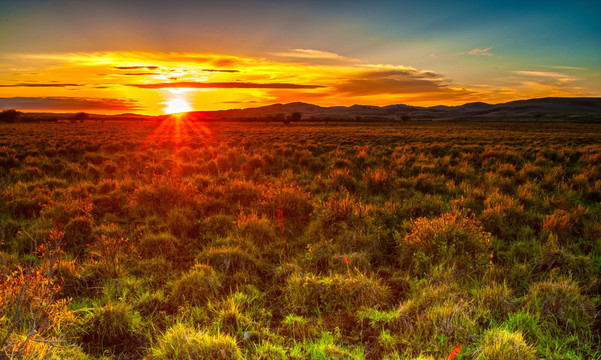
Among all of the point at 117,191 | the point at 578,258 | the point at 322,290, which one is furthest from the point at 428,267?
the point at 117,191

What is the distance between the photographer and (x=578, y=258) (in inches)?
169

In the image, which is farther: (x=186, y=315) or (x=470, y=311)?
(x=186, y=315)

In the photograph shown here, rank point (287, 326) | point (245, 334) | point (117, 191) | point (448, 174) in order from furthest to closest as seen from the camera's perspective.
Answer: point (448, 174)
point (117, 191)
point (287, 326)
point (245, 334)

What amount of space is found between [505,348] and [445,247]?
185 centimetres

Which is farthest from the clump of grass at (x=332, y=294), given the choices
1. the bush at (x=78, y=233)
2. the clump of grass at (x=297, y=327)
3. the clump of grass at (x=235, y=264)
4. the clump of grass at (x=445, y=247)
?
the bush at (x=78, y=233)

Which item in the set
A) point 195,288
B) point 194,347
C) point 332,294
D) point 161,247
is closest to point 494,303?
point 332,294

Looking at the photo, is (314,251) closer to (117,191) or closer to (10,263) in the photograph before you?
(10,263)

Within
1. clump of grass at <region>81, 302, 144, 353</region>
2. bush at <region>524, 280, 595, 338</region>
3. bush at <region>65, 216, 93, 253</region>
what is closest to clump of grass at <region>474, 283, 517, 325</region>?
bush at <region>524, 280, 595, 338</region>

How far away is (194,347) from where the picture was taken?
9.11 ft

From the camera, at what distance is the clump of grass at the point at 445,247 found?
4.34m

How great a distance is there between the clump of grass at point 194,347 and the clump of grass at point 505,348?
6.93ft

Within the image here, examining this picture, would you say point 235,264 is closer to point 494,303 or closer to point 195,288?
point 195,288

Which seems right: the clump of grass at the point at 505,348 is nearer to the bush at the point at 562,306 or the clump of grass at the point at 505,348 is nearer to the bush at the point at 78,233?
the bush at the point at 562,306

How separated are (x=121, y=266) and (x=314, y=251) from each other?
8.97 feet
